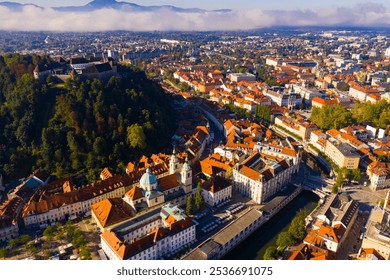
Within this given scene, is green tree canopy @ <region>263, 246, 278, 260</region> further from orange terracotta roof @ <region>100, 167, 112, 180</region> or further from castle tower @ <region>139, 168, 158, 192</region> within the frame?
orange terracotta roof @ <region>100, 167, 112, 180</region>

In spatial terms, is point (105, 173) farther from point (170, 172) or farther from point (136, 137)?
point (170, 172)

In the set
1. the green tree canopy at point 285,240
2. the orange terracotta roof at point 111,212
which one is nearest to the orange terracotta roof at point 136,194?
the orange terracotta roof at point 111,212

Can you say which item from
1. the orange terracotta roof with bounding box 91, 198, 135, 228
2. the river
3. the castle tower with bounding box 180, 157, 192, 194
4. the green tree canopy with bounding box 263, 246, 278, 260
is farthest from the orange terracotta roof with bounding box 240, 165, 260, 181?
the orange terracotta roof with bounding box 91, 198, 135, 228

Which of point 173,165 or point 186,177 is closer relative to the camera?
point 186,177

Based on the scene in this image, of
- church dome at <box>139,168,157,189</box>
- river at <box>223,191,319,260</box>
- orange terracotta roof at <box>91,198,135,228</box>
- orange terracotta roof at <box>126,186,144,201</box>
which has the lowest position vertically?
river at <box>223,191,319,260</box>

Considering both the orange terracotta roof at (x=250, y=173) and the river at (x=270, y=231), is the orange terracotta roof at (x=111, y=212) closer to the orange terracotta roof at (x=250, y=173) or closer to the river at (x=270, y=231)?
the river at (x=270, y=231)

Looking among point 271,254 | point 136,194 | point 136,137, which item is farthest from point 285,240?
point 136,137
